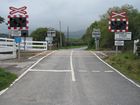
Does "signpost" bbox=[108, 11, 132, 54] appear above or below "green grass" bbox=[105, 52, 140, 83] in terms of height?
above

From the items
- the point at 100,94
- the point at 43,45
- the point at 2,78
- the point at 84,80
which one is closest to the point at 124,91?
the point at 100,94

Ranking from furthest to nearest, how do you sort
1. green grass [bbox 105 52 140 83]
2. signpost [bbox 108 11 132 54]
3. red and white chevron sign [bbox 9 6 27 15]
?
signpost [bbox 108 11 132 54]
red and white chevron sign [bbox 9 6 27 15]
green grass [bbox 105 52 140 83]

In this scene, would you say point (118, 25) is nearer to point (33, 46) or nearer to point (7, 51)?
point (7, 51)

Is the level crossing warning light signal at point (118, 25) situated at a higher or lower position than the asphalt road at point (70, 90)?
higher

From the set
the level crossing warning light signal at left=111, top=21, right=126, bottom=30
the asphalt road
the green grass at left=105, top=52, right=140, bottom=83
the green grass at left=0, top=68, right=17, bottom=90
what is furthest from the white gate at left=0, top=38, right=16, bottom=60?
the green grass at left=0, top=68, right=17, bottom=90

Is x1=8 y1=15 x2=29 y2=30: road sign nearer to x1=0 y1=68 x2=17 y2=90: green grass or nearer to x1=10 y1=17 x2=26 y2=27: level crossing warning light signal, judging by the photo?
x1=10 y1=17 x2=26 y2=27: level crossing warning light signal

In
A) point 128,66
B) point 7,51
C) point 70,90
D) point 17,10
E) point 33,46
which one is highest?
point 17,10

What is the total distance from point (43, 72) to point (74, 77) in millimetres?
2946

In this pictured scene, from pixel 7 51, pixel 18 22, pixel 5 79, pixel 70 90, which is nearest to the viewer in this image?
pixel 70 90

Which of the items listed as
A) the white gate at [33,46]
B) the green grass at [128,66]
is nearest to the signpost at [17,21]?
the green grass at [128,66]

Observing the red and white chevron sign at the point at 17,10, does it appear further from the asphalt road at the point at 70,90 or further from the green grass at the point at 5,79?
the green grass at the point at 5,79

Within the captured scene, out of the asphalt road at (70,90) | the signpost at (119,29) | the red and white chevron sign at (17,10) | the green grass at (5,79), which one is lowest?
the asphalt road at (70,90)

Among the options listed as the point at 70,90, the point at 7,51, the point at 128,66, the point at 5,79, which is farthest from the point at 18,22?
the point at 70,90

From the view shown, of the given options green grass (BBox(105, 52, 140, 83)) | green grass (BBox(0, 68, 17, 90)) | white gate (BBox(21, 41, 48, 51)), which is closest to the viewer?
green grass (BBox(0, 68, 17, 90))
